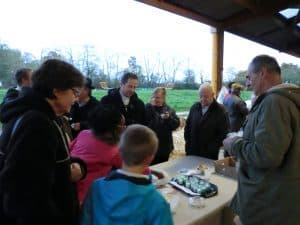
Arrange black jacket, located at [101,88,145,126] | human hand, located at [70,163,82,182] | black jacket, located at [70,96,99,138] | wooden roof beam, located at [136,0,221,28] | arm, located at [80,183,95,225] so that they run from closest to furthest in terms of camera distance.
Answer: arm, located at [80,183,95,225] → human hand, located at [70,163,82,182] → black jacket, located at [70,96,99,138] → black jacket, located at [101,88,145,126] → wooden roof beam, located at [136,0,221,28]

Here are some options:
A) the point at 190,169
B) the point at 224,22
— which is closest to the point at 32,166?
the point at 190,169

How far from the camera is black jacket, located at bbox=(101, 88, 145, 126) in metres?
2.74

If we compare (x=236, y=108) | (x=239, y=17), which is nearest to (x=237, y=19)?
(x=239, y=17)

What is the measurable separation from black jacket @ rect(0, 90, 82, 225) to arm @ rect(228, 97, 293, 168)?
80 centimetres

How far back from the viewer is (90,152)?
1428 millimetres

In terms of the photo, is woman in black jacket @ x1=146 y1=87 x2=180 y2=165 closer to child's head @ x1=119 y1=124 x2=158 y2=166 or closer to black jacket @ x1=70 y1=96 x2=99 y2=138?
black jacket @ x1=70 y1=96 x2=99 y2=138

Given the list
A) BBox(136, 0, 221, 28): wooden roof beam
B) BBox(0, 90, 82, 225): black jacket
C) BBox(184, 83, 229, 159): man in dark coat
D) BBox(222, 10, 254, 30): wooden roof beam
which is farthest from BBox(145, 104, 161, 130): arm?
BBox(222, 10, 254, 30): wooden roof beam

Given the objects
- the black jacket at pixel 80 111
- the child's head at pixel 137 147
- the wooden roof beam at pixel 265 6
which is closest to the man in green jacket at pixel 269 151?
the child's head at pixel 137 147

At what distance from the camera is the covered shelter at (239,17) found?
4.17m

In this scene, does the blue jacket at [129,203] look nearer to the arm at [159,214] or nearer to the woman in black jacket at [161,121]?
the arm at [159,214]

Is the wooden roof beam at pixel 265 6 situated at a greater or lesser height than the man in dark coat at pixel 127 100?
greater

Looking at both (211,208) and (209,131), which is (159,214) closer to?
(211,208)

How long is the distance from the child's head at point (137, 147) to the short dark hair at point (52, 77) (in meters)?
0.27

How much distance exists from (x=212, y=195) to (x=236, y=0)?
10.5 ft
